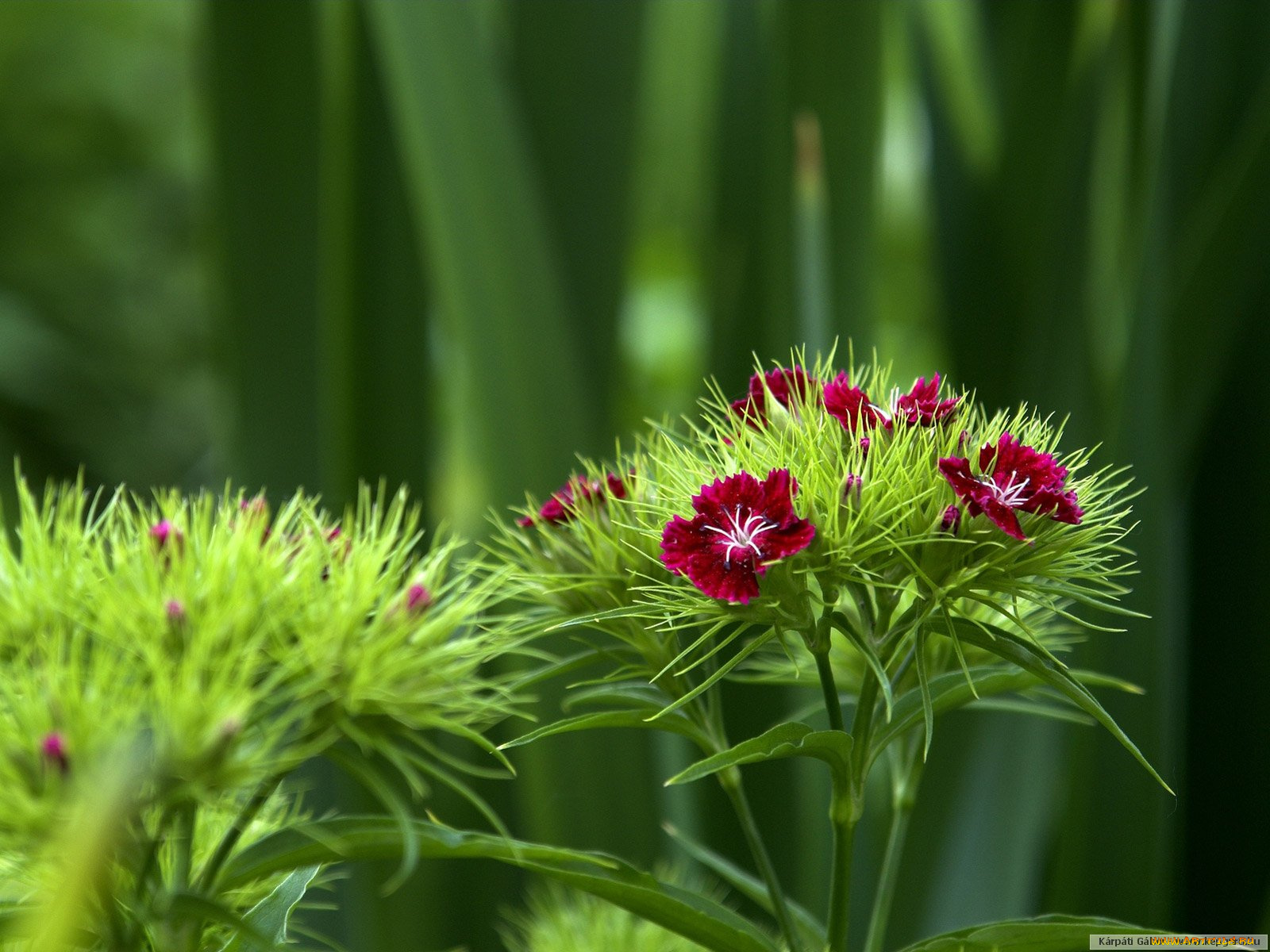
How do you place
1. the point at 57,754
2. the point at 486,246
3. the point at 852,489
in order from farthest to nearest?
the point at 486,246
the point at 852,489
the point at 57,754

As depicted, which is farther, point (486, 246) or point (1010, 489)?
point (486, 246)

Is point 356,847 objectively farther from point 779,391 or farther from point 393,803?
point 779,391

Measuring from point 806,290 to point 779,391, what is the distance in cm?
75

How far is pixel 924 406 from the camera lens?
47 cm

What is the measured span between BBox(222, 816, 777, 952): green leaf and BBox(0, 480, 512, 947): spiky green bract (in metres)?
0.02

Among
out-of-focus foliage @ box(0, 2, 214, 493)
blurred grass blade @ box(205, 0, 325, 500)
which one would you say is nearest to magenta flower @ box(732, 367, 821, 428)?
blurred grass blade @ box(205, 0, 325, 500)

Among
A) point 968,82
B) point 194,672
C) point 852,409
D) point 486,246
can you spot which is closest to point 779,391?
point 852,409

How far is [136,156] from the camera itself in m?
3.19

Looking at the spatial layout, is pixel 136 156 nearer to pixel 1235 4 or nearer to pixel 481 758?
pixel 481 758

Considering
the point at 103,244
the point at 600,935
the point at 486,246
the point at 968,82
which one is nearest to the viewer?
the point at 600,935

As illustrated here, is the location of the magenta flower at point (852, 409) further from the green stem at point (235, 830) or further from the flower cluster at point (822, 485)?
the green stem at point (235, 830)

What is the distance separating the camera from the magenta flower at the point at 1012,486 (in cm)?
42

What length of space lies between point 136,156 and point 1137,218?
2.74m

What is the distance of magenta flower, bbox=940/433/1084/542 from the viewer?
422mm
